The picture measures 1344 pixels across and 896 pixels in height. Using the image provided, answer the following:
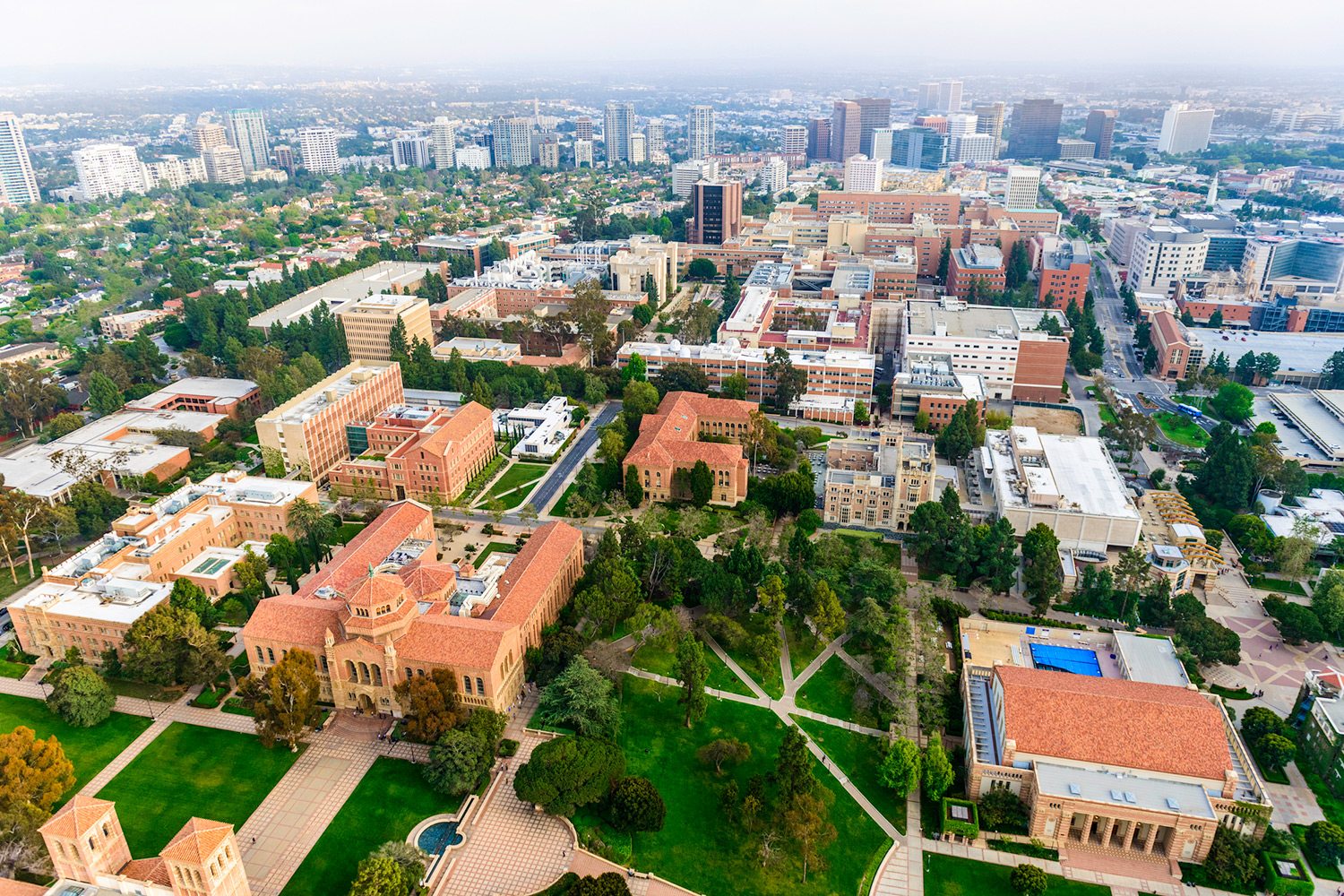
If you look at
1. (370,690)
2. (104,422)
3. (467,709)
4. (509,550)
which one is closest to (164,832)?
(370,690)

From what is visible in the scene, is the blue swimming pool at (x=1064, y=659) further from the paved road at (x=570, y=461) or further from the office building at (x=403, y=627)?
the paved road at (x=570, y=461)

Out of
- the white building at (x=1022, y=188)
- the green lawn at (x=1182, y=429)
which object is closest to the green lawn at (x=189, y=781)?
the green lawn at (x=1182, y=429)

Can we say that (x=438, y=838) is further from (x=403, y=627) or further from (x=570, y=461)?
(x=570, y=461)

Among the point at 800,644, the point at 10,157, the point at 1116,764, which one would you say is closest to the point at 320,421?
the point at 800,644

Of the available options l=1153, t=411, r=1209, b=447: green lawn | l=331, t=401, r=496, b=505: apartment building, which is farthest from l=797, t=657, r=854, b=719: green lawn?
l=1153, t=411, r=1209, b=447: green lawn

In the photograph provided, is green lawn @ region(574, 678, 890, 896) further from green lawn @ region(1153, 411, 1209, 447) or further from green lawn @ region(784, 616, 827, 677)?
green lawn @ region(1153, 411, 1209, 447)
